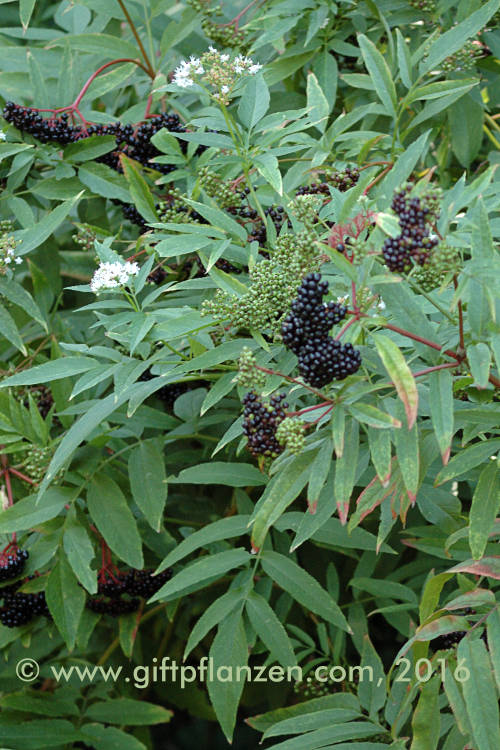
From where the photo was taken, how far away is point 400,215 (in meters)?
0.86

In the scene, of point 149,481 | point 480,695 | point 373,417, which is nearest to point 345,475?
point 373,417

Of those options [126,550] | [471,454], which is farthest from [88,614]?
[471,454]

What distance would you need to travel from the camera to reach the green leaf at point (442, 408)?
0.89 meters

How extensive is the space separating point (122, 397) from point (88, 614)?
0.56m

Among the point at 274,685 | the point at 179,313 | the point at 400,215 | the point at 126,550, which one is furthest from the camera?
the point at 274,685

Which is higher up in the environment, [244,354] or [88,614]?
[244,354]

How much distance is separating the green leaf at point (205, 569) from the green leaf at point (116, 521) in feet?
0.30

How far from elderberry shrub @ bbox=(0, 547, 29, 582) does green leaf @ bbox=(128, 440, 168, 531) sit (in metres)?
0.22

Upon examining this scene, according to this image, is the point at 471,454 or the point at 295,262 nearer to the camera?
the point at 295,262

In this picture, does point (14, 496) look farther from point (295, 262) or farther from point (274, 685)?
point (295, 262)

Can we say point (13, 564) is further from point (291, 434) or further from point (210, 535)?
point (291, 434)

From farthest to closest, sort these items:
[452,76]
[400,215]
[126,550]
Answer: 1. [452,76]
2. [126,550]
3. [400,215]

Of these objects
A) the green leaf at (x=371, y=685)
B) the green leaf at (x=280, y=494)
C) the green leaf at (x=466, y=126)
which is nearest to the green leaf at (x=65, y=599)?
the green leaf at (x=371, y=685)

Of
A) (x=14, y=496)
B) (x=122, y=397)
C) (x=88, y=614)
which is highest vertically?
(x=122, y=397)
